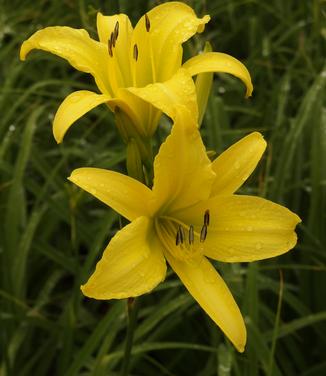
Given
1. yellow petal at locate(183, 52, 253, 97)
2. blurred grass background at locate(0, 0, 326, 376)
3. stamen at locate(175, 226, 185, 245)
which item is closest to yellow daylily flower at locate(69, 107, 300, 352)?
stamen at locate(175, 226, 185, 245)

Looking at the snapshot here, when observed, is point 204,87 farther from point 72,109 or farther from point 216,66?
point 72,109

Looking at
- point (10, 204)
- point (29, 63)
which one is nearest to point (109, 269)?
point (10, 204)

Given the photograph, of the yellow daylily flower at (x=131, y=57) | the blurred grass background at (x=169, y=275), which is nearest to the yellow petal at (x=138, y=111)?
the yellow daylily flower at (x=131, y=57)

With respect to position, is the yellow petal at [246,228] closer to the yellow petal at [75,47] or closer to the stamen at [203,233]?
A: the stamen at [203,233]

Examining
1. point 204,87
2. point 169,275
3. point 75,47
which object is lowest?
point 169,275

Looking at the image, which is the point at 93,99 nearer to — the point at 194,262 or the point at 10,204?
the point at 194,262

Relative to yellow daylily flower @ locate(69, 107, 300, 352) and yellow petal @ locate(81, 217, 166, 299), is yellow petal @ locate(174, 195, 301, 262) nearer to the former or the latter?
yellow daylily flower @ locate(69, 107, 300, 352)

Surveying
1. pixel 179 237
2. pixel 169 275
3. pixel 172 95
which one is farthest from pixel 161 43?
pixel 169 275
